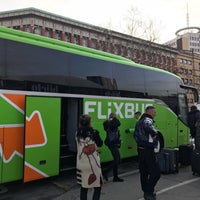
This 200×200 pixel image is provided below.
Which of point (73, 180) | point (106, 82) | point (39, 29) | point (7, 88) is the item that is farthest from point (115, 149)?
point (39, 29)

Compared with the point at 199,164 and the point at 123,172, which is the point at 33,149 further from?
the point at 199,164

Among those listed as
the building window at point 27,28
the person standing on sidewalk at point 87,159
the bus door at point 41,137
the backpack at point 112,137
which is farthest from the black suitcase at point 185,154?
the building window at point 27,28

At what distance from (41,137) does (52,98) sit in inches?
38.0

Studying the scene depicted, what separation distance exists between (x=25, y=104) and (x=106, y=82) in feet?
10.3

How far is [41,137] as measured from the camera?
7.21m

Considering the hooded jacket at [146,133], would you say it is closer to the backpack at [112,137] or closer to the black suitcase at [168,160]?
the backpack at [112,137]

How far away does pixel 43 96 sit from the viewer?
730 cm

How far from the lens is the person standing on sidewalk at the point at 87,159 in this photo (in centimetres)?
543

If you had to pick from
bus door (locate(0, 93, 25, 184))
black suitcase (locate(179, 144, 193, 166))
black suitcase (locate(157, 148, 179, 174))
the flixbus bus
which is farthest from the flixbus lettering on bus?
bus door (locate(0, 93, 25, 184))

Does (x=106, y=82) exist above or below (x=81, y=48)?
below

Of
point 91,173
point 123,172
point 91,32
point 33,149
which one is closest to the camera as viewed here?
point 91,173

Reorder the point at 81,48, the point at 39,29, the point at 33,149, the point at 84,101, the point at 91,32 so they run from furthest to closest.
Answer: the point at 91,32
the point at 39,29
the point at 81,48
the point at 84,101
the point at 33,149

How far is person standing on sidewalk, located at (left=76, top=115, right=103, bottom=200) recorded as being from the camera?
543 centimetres

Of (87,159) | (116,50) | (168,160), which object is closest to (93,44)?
(116,50)
